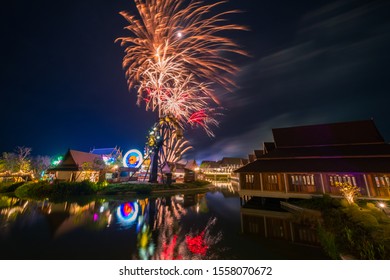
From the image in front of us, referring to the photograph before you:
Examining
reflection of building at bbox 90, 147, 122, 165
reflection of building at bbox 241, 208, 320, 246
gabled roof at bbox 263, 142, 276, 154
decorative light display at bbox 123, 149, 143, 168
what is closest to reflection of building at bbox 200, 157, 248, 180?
decorative light display at bbox 123, 149, 143, 168

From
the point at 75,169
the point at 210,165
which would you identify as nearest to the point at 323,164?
the point at 75,169

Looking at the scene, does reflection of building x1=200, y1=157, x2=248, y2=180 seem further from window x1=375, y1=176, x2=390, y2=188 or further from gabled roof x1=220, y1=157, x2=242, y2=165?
window x1=375, y1=176, x2=390, y2=188

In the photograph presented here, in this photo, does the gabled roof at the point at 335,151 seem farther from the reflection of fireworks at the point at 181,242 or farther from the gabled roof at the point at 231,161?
the gabled roof at the point at 231,161

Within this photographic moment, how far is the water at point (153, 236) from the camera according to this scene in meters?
7.41

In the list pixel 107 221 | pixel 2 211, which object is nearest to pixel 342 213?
pixel 107 221

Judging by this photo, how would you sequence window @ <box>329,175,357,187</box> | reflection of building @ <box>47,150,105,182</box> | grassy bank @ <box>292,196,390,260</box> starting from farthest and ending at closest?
reflection of building @ <box>47,150,105,182</box>
window @ <box>329,175,357,187</box>
grassy bank @ <box>292,196,390,260</box>

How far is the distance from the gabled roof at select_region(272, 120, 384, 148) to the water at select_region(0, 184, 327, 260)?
1174cm

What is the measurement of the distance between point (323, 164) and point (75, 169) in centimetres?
4263

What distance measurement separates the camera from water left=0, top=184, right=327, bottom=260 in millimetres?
7410

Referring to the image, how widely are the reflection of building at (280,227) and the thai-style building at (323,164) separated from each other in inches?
178

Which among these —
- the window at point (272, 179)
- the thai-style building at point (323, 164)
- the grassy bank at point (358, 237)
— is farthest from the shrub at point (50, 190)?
the grassy bank at point (358, 237)

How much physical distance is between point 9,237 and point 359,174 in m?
26.7

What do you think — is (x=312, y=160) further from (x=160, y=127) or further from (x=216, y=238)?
(x=160, y=127)
